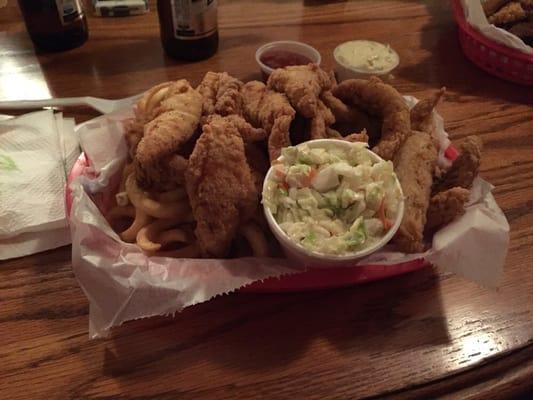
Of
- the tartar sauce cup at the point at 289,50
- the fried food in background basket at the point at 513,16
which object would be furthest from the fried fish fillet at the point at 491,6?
the tartar sauce cup at the point at 289,50

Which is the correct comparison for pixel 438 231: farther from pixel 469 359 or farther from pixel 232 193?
pixel 232 193

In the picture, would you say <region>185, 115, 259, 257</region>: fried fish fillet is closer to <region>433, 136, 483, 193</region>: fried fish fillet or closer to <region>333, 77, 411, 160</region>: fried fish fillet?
<region>333, 77, 411, 160</region>: fried fish fillet

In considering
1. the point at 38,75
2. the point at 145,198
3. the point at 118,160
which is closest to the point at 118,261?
the point at 145,198

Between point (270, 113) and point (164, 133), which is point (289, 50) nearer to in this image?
point (270, 113)

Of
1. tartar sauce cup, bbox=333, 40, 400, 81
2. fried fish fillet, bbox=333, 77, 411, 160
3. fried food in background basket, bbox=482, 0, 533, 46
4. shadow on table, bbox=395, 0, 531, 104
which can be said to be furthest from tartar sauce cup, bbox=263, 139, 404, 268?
fried food in background basket, bbox=482, 0, 533, 46

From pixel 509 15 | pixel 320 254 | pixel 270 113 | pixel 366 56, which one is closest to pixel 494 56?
pixel 509 15
